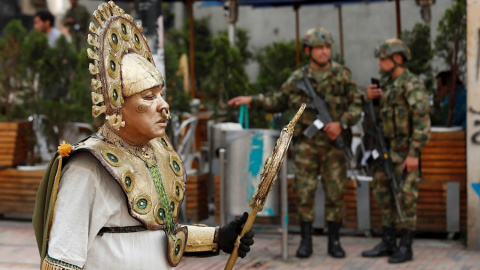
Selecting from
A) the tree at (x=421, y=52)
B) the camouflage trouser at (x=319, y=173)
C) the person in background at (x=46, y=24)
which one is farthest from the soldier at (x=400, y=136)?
the person in background at (x=46, y=24)

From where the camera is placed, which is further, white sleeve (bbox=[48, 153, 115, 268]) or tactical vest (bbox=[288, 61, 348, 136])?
tactical vest (bbox=[288, 61, 348, 136])

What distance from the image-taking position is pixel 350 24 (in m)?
17.3

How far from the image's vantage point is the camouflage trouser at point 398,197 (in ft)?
25.5

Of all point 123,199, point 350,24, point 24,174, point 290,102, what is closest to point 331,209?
point 290,102

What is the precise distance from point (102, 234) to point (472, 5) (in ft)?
18.1

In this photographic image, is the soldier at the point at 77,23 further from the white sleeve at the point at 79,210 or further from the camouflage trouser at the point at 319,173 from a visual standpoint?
the white sleeve at the point at 79,210

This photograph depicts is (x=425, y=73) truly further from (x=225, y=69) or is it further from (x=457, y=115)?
(x=225, y=69)

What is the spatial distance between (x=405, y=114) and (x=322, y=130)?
2.46 feet

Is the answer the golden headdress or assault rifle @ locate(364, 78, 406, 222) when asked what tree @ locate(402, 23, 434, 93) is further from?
the golden headdress

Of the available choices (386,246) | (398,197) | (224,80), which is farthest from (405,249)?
(224,80)

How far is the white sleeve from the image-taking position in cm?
335

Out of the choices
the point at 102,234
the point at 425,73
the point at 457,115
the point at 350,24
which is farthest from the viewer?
the point at 350,24

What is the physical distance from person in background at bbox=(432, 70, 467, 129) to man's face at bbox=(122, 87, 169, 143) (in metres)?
5.70

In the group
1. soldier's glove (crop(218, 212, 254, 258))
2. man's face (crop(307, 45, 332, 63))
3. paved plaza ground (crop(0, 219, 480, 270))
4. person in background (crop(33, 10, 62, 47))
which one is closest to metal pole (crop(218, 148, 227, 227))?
paved plaza ground (crop(0, 219, 480, 270))
